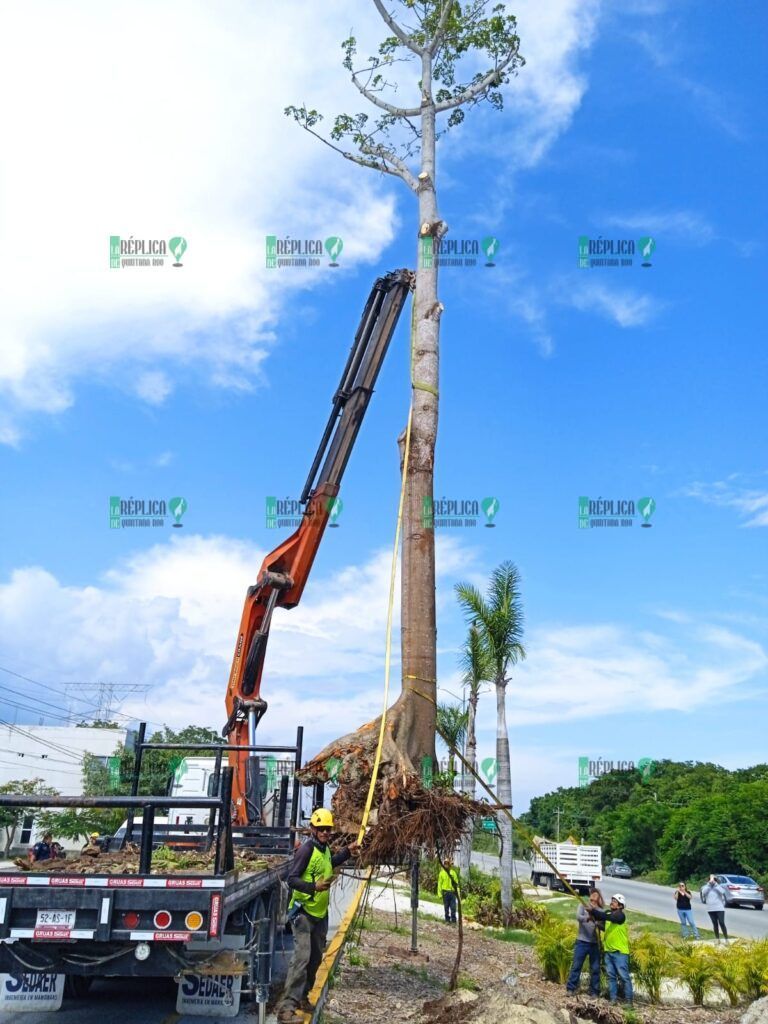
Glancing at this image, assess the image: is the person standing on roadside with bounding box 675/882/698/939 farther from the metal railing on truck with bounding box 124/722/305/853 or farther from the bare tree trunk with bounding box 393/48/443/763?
the bare tree trunk with bounding box 393/48/443/763

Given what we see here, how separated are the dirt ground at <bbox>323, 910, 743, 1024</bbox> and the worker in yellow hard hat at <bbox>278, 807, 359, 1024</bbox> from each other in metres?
0.79

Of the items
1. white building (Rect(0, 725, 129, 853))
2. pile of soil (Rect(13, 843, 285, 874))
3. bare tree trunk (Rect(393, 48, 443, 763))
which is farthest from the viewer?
white building (Rect(0, 725, 129, 853))

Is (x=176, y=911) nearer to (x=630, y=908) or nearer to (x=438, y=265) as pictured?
(x=438, y=265)

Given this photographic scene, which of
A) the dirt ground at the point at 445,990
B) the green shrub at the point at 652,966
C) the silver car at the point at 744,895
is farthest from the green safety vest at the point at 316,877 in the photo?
the silver car at the point at 744,895

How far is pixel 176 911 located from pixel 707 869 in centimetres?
4673

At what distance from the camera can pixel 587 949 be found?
13180 millimetres

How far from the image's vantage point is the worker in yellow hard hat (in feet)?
27.1

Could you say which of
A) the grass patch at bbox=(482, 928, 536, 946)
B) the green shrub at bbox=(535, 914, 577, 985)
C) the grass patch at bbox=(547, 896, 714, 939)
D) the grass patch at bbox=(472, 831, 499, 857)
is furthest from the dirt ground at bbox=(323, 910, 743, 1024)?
the grass patch at bbox=(547, 896, 714, 939)

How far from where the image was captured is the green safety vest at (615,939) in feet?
42.0

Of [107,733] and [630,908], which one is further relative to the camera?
[107,733]

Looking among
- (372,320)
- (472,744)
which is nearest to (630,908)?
(472,744)

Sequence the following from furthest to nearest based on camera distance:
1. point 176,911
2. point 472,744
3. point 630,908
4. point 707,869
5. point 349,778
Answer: point 707,869
point 630,908
point 472,744
point 349,778
point 176,911

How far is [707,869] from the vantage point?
4734 centimetres

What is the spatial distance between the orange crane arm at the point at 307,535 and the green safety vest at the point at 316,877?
7385 mm
